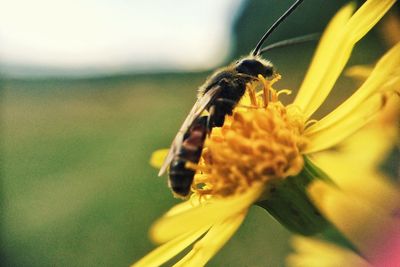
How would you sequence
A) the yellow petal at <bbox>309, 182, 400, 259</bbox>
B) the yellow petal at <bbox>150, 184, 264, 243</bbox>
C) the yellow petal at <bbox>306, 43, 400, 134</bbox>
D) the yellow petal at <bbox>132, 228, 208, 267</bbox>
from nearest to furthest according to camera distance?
the yellow petal at <bbox>309, 182, 400, 259</bbox>
the yellow petal at <bbox>150, 184, 264, 243</bbox>
the yellow petal at <bbox>306, 43, 400, 134</bbox>
the yellow petal at <bbox>132, 228, 208, 267</bbox>

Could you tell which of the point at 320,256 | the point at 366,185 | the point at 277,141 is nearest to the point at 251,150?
the point at 277,141

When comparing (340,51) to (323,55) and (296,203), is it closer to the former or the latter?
(323,55)

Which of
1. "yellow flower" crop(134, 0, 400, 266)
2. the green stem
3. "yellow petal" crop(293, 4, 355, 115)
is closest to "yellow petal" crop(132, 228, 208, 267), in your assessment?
"yellow flower" crop(134, 0, 400, 266)

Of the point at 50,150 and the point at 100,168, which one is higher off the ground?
the point at 50,150

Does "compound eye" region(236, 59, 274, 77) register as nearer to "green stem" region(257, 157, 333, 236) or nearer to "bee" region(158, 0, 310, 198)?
"bee" region(158, 0, 310, 198)

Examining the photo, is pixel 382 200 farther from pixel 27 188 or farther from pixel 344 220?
pixel 27 188

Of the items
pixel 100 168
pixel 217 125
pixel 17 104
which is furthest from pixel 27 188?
pixel 217 125
